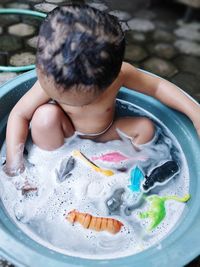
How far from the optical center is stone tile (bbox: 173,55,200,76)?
200 cm

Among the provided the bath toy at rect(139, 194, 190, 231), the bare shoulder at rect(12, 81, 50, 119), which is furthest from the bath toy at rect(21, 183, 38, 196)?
the bath toy at rect(139, 194, 190, 231)

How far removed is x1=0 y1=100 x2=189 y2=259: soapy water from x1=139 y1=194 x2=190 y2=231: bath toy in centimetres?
1

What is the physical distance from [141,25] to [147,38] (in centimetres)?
12

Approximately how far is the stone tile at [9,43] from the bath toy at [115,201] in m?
0.93

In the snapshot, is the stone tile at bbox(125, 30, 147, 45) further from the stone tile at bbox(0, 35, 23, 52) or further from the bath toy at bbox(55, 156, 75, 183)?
the bath toy at bbox(55, 156, 75, 183)

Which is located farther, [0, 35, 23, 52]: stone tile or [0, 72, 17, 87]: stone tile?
[0, 35, 23, 52]: stone tile

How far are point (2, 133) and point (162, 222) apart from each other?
0.61 meters

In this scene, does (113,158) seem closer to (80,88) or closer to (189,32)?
(80,88)

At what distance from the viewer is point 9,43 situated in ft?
6.68

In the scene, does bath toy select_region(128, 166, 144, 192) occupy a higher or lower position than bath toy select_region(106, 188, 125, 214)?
higher

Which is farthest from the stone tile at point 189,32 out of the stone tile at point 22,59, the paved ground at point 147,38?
the stone tile at point 22,59

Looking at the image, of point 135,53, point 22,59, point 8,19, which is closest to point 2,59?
point 22,59

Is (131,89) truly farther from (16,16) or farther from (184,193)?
(16,16)

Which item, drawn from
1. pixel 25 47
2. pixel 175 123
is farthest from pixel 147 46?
pixel 175 123
